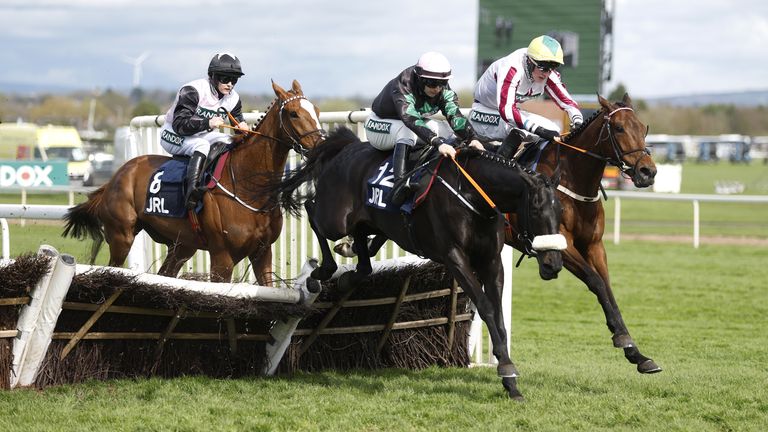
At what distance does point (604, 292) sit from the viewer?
21.1 ft

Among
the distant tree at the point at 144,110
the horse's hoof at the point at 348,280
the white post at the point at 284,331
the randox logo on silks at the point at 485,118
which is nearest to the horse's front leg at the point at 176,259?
the white post at the point at 284,331

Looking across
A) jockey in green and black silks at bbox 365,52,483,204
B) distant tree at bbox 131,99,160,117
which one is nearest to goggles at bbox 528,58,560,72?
jockey in green and black silks at bbox 365,52,483,204

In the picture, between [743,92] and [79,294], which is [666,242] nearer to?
[79,294]

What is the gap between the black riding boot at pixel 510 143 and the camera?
669cm

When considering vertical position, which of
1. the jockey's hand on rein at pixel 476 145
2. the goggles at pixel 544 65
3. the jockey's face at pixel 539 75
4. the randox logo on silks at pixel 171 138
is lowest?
the randox logo on silks at pixel 171 138

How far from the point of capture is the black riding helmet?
722 centimetres

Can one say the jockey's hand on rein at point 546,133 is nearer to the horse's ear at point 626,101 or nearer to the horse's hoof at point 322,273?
the horse's ear at point 626,101

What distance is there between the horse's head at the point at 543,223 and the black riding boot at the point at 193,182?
2.37 m

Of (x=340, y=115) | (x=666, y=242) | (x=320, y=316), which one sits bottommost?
(x=666, y=242)

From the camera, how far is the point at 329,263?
653 centimetres

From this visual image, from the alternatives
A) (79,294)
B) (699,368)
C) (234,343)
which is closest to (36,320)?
(79,294)

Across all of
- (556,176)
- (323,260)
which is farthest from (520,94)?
(323,260)

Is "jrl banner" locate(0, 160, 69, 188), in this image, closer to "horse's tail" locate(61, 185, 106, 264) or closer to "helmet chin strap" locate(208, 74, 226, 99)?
"horse's tail" locate(61, 185, 106, 264)

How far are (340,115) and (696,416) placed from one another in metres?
3.36
